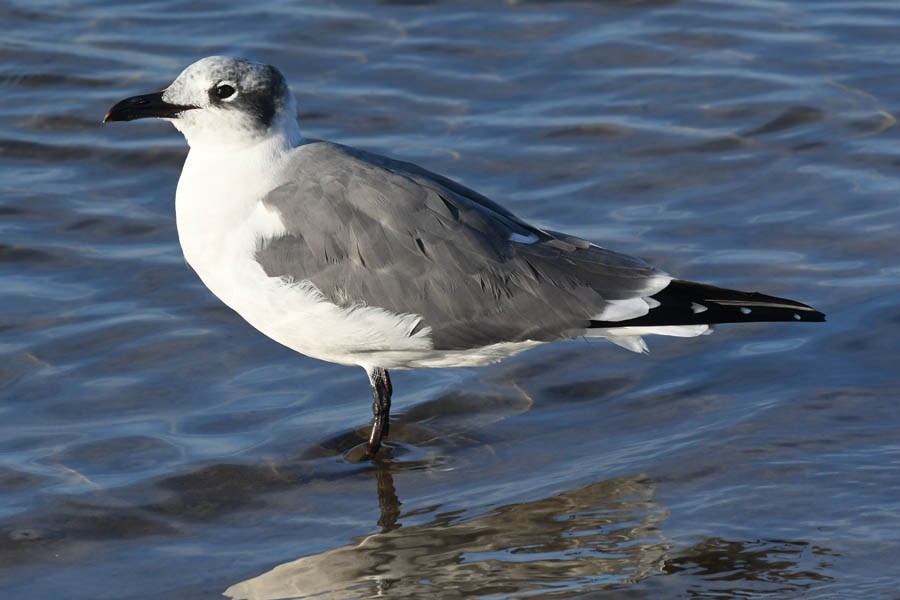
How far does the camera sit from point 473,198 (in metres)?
6.08

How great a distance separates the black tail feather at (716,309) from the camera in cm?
570

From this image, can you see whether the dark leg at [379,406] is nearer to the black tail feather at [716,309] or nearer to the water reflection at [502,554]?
the water reflection at [502,554]

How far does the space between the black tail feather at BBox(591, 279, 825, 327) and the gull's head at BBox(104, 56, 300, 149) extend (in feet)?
5.36

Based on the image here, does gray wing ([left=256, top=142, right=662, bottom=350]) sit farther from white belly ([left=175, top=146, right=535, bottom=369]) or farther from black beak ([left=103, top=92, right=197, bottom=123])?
black beak ([left=103, top=92, right=197, bottom=123])

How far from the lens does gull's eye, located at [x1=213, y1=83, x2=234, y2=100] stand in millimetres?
5973

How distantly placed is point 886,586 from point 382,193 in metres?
2.34

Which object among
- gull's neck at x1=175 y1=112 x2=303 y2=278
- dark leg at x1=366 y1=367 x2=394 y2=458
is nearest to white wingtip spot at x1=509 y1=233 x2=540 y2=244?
dark leg at x1=366 y1=367 x2=394 y2=458

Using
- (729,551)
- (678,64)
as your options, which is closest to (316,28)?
(678,64)

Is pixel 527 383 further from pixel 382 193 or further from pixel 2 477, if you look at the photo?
pixel 2 477

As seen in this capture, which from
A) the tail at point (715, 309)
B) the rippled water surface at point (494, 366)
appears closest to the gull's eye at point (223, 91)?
the rippled water surface at point (494, 366)

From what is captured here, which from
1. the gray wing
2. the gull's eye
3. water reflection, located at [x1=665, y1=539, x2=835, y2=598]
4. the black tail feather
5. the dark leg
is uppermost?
the gull's eye

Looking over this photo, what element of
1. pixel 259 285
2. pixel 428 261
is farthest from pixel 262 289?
pixel 428 261

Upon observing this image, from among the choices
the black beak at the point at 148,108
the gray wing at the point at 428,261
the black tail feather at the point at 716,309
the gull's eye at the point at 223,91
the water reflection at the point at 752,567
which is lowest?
the water reflection at the point at 752,567

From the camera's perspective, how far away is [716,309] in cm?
573
